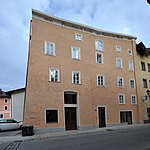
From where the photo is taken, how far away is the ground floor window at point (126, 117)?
30.5 metres

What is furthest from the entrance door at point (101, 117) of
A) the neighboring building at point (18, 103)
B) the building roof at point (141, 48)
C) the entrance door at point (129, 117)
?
the building roof at point (141, 48)

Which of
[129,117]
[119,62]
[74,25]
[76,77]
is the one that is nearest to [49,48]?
[76,77]

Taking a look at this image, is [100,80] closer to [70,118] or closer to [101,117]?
[101,117]

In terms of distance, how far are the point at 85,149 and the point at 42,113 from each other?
42.3ft

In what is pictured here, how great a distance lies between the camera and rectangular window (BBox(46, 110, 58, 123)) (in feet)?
76.4

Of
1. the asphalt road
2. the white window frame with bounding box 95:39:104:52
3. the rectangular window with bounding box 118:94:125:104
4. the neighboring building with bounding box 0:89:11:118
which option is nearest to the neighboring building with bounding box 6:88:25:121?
the white window frame with bounding box 95:39:104:52

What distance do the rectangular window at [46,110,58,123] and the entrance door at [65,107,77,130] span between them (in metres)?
1.67

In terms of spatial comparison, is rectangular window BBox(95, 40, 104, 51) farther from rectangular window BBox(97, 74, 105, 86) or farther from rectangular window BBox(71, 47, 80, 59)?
rectangular window BBox(97, 74, 105, 86)

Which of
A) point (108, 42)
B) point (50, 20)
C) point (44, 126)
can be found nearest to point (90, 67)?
point (108, 42)

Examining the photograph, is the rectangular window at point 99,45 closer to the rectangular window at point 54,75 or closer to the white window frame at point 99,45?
the white window frame at point 99,45

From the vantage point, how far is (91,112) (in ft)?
87.8

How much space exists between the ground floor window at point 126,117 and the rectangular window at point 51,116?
10.7 metres

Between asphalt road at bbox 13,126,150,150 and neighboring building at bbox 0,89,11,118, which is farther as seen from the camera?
neighboring building at bbox 0,89,11,118

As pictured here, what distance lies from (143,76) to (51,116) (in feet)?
59.4
